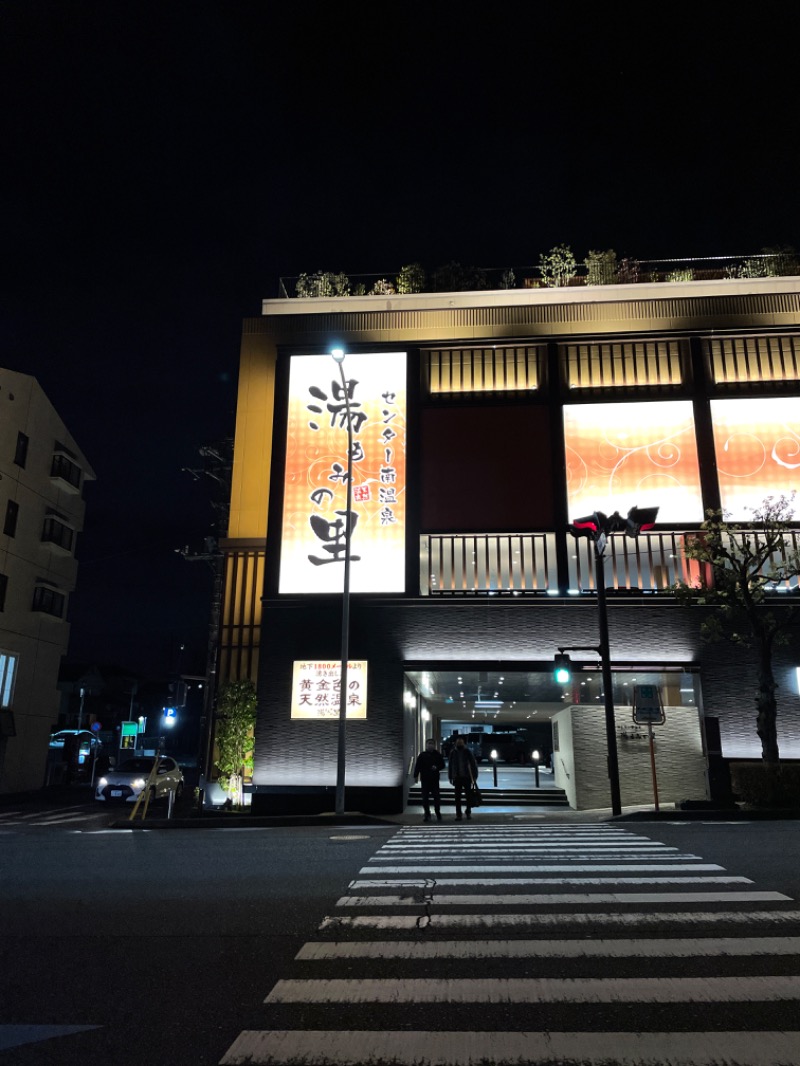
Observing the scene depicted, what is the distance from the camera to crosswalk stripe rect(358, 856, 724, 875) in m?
8.53

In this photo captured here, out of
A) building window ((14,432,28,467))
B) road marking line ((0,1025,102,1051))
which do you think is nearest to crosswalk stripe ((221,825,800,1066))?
road marking line ((0,1025,102,1051))

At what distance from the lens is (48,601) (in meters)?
39.7

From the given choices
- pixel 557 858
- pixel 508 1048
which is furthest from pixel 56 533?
pixel 508 1048

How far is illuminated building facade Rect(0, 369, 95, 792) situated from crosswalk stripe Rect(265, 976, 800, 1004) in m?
35.1

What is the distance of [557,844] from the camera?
1141 centimetres

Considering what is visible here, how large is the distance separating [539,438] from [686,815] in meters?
11.1

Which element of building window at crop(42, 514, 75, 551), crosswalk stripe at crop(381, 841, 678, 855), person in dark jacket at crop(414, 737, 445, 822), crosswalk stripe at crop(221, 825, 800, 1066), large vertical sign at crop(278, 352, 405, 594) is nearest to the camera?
crosswalk stripe at crop(221, 825, 800, 1066)

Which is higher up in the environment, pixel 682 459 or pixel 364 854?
pixel 682 459

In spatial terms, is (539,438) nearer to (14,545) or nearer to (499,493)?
(499,493)

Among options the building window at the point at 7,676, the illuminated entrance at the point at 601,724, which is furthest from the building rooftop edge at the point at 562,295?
the building window at the point at 7,676

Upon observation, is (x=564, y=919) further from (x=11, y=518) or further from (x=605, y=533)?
(x=11, y=518)

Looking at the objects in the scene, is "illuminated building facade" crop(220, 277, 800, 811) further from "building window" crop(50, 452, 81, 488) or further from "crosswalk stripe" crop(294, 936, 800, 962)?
"building window" crop(50, 452, 81, 488)

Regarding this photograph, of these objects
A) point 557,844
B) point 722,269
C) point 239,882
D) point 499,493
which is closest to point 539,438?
point 499,493

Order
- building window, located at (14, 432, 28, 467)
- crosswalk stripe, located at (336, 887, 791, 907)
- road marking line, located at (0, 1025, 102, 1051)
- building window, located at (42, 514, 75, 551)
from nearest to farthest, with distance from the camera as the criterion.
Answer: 1. road marking line, located at (0, 1025, 102, 1051)
2. crosswalk stripe, located at (336, 887, 791, 907)
3. building window, located at (14, 432, 28, 467)
4. building window, located at (42, 514, 75, 551)
